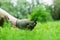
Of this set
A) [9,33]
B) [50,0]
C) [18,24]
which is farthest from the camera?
[50,0]

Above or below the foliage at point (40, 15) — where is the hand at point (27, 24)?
above

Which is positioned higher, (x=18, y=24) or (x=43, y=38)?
(x=43, y=38)

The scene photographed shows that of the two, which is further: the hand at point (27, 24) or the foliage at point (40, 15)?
the foliage at point (40, 15)

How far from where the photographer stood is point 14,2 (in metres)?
13.7

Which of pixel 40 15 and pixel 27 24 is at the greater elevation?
pixel 27 24

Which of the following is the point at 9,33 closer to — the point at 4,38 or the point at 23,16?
the point at 4,38

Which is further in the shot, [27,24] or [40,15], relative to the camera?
[40,15]

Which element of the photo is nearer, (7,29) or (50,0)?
(7,29)

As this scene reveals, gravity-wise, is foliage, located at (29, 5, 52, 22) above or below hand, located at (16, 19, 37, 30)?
below

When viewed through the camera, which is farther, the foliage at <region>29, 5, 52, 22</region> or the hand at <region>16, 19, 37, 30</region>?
the foliage at <region>29, 5, 52, 22</region>

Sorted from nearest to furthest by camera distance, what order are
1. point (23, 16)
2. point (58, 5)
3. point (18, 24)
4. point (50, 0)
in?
point (18, 24)
point (23, 16)
point (58, 5)
point (50, 0)

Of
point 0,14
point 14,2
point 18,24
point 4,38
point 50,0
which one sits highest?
point 4,38

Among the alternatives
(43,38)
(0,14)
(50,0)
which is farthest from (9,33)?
(50,0)

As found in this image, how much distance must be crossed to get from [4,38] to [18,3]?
29.1 ft
